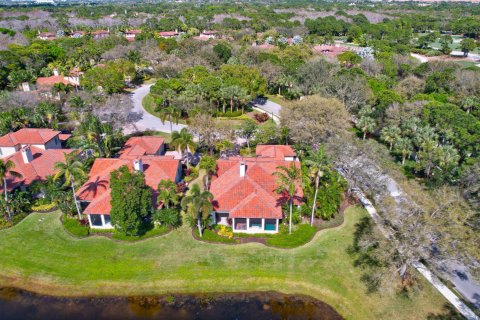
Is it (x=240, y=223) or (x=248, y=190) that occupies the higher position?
(x=248, y=190)

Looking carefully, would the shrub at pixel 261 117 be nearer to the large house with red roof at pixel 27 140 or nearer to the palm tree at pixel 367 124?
the palm tree at pixel 367 124

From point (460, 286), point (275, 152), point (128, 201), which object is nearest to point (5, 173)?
point (128, 201)

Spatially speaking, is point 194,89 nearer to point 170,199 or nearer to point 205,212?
point 170,199

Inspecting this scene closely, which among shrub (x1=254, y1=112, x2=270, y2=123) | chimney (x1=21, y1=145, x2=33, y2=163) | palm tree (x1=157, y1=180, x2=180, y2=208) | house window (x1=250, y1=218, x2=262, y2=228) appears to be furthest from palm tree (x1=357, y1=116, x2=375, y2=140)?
chimney (x1=21, y1=145, x2=33, y2=163)

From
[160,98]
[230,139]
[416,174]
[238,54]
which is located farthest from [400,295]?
[238,54]

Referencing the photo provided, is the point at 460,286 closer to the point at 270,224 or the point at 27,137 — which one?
the point at 270,224

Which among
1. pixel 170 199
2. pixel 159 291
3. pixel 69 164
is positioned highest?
pixel 69 164

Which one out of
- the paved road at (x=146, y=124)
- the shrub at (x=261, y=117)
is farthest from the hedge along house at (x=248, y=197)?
the shrub at (x=261, y=117)
